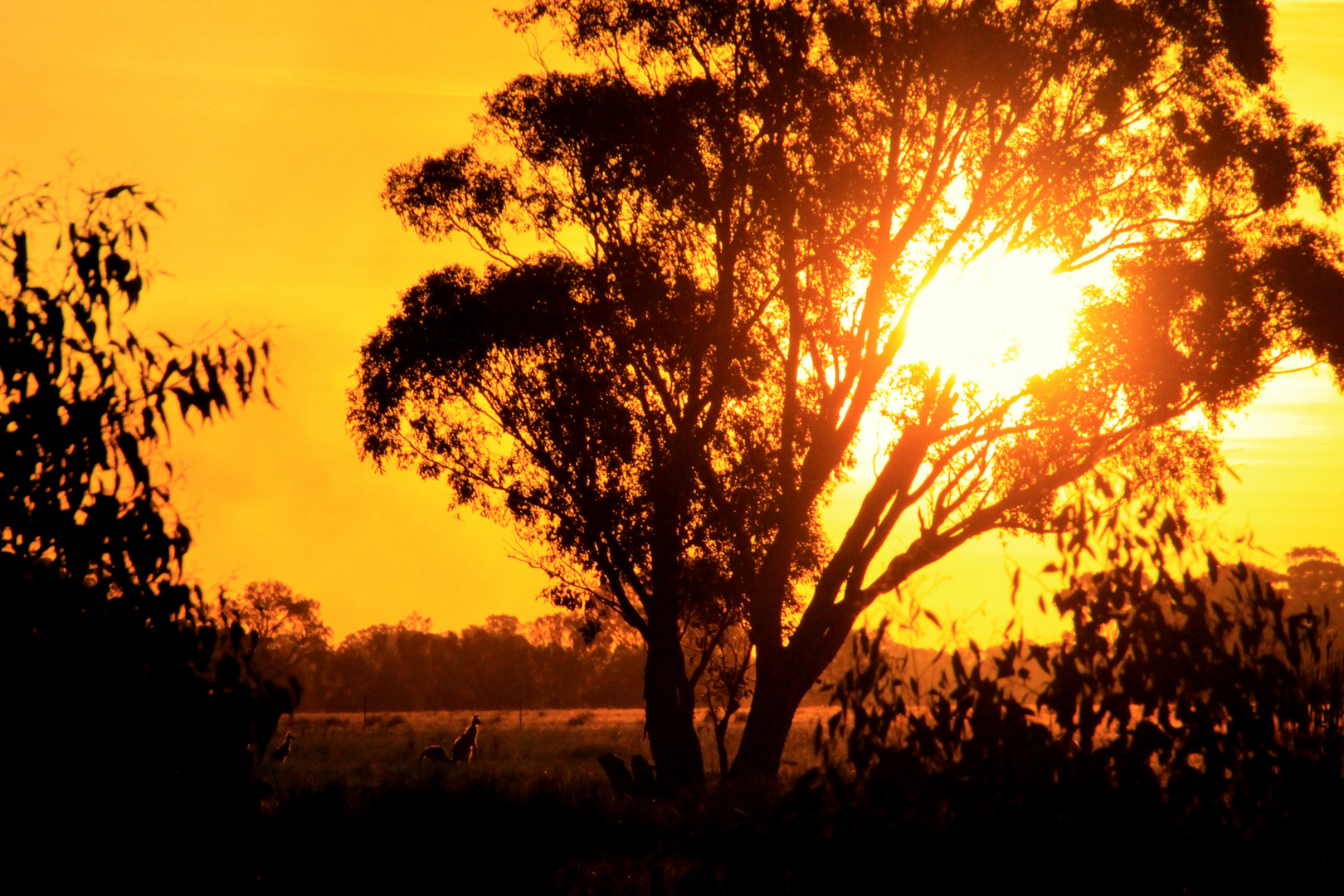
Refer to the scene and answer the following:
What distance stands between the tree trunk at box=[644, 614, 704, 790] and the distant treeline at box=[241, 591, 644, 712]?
128 ft

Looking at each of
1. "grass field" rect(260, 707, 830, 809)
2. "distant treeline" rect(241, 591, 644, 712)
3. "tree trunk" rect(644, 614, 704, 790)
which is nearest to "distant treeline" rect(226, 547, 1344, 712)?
"distant treeline" rect(241, 591, 644, 712)

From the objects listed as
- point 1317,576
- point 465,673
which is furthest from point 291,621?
point 1317,576

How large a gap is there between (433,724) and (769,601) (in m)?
29.1

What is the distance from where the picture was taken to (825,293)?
52.2 feet

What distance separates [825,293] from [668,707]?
5827 mm

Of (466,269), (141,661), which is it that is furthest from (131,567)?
(466,269)

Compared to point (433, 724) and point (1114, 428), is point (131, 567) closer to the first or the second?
point (1114, 428)

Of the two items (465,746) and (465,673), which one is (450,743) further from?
(465,673)

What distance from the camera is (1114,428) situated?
1509 centimetres

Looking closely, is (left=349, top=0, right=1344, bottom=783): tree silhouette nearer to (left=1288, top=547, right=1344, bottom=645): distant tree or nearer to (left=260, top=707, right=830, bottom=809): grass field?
(left=260, top=707, right=830, bottom=809): grass field

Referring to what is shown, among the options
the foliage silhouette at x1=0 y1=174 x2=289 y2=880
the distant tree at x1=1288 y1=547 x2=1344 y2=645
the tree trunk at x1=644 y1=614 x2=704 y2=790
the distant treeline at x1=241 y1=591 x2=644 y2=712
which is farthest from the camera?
the distant tree at x1=1288 y1=547 x2=1344 y2=645

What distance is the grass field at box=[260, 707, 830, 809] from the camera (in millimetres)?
17141

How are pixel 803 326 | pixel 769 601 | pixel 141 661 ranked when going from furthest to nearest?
pixel 803 326 → pixel 769 601 → pixel 141 661

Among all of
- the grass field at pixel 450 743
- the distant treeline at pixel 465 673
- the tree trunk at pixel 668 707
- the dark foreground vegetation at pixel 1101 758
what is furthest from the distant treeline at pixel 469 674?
the dark foreground vegetation at pixel 1101 758
